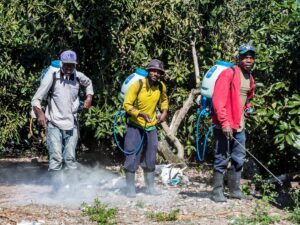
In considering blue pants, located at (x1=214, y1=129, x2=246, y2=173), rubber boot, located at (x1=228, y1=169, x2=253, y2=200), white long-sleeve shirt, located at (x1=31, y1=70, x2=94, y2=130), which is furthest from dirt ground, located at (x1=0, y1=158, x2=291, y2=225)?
white long-sleeve shirt, located at (x1=31, y1=70, x2=94, y2=130)

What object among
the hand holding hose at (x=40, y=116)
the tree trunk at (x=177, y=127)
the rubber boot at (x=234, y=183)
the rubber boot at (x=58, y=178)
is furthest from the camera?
the tree trunk at (x=177, y=127)

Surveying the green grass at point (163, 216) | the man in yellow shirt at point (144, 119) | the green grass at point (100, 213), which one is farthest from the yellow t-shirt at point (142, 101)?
the green grass at point (163, 216)

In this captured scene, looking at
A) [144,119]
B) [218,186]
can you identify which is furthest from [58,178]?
[218,186]

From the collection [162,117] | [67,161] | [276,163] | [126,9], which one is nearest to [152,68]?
[162,117]

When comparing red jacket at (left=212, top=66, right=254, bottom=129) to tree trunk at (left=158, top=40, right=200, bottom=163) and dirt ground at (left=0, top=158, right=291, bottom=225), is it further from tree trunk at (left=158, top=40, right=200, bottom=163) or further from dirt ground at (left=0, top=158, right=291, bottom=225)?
tree trunk at (left=158, top=40, right=200, bottom=163)

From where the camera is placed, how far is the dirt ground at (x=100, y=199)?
268 inches

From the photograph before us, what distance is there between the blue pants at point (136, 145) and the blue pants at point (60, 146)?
740 millimetres

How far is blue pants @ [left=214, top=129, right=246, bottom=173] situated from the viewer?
7367 millimetres

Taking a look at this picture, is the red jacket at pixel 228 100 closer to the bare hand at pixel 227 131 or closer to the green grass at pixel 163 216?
the bare hand at pixel 227 131

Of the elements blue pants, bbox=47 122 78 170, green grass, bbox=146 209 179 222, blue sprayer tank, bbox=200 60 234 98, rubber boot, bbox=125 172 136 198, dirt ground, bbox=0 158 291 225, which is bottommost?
dirt ground, bbox=0 158 291 225

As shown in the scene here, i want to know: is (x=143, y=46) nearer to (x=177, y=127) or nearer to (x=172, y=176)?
(x=177, y=127)

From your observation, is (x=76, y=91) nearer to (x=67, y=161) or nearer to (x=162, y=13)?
(x=67, y=161)

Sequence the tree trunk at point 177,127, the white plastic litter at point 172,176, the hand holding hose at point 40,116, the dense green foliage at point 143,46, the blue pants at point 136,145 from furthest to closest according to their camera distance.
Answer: the tree trunk at point 177,127 < the white plastic litter at point 172,176 < the dense green foliage at point 143,46 < the blue pants at point 136,145 < the hand holding hose at point 40,116

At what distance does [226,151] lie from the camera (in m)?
7.38
